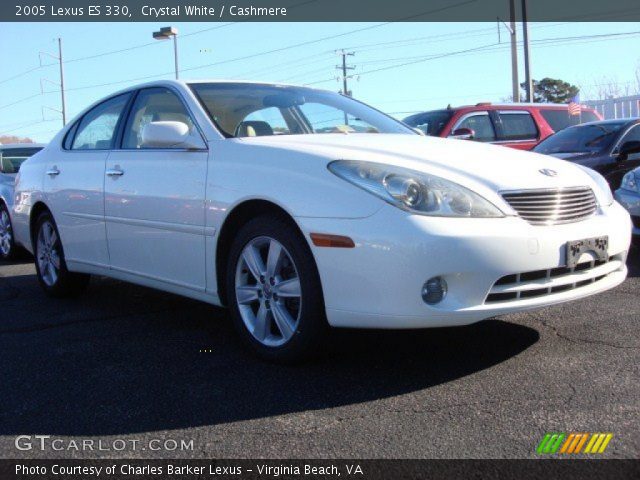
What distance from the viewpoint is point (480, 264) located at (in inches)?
121

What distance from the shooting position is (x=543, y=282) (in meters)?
3.27

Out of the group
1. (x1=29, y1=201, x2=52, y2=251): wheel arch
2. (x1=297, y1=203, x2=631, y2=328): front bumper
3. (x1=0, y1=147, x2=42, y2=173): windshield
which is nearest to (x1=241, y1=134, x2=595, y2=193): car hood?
(x1=297, y1=203, x2=631, y2=328): front bumper

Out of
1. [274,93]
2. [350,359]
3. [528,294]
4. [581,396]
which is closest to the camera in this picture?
[581,396]

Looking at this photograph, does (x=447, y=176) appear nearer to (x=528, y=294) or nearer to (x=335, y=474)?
(x=528, y=294)

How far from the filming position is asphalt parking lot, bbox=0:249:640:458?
8.74 feet

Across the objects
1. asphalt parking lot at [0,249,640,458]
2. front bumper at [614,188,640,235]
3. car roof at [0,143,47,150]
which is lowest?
asphalt parking lot at [0,249,640,458]

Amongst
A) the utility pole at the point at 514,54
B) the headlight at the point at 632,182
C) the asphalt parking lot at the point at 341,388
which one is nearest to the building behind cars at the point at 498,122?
the headlight at the point at 632,182

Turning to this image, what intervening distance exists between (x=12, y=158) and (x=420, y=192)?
743 cm

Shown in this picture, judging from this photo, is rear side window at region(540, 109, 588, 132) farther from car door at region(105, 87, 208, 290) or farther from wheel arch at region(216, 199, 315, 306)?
wheel arch at region(216, 199, 315, 306)

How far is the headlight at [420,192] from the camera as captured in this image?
3.14m

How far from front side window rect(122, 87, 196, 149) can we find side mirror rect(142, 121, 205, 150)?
32 centimetres

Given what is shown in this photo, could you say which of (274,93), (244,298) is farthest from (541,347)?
(274,93)

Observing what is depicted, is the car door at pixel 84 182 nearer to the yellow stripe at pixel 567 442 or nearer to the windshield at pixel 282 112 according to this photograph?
the windshield at pixel 282 112

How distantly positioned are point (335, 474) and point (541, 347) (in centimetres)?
174
